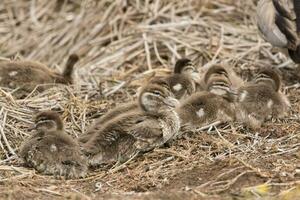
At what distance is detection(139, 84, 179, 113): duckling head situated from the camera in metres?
6.22

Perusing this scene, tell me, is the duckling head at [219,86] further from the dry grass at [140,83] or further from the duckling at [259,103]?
the dry grass at [140,83]

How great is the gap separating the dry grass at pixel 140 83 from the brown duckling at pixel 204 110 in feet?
0.30

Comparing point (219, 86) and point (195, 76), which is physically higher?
point (219, 86)

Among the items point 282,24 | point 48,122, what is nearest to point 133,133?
point 48,122

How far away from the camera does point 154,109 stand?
621 cm

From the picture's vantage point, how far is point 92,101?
24.3 feet

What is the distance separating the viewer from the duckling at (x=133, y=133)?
233 inches

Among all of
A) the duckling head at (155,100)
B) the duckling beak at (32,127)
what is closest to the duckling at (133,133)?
the duckling head at (155,100)

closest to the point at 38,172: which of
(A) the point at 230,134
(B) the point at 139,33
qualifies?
(A) the point at 230,134

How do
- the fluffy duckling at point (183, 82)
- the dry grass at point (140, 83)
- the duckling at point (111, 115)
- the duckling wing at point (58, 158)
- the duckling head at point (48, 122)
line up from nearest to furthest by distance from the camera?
the dry grass at point (140, 83) → the duckling wing at point (58, 158) → the duckling head at point (48, 122) → the duckling at point (111, 115) → the fluffy duckling at point (183, 82)

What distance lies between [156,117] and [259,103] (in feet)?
3.10

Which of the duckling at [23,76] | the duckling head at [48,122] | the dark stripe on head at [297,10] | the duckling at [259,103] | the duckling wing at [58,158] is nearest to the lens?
the duckling wing at [58,158]

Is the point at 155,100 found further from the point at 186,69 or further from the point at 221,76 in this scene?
the point at 186,69

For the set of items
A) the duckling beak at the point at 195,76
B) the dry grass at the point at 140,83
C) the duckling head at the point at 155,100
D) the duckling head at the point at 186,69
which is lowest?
the dry grass at the point at 140,83
